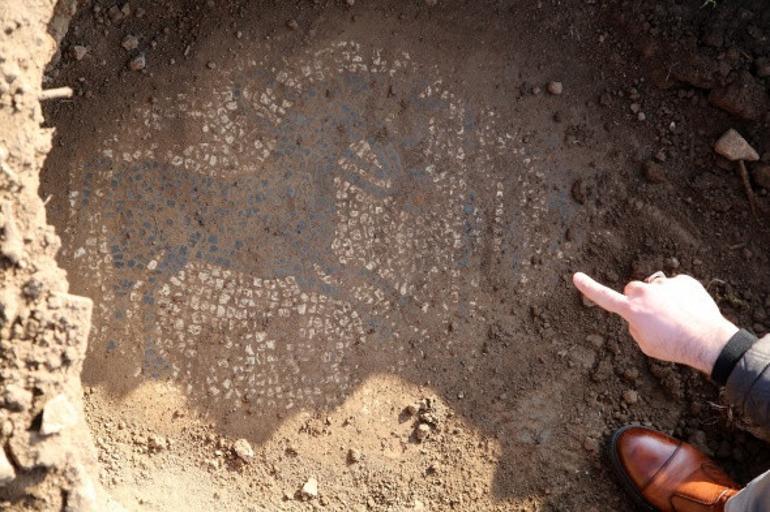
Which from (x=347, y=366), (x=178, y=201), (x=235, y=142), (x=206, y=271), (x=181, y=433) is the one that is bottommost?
(x=181, y=433)

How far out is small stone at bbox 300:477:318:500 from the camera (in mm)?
2848

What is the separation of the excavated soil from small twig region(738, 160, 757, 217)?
0.14 feet

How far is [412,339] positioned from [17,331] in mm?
1453

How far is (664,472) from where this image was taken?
2783 millimetres

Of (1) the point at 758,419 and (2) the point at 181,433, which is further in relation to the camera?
(2) the point at 181,433

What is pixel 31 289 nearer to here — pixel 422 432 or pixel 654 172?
pixel 422 432

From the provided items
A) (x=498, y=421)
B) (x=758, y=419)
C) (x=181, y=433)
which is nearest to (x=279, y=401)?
(x=181, y=433)

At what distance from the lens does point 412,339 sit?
3004 mm

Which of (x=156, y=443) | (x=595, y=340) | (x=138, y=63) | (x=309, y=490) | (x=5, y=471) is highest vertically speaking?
(x=138, y=63)

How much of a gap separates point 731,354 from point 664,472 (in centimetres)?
80

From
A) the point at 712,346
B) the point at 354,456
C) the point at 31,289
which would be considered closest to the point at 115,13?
the point at 31,289

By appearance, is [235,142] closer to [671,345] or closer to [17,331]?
[17,331]

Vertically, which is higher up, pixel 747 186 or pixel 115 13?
pixel 115 13

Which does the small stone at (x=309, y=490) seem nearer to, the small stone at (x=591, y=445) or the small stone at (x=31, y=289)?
the small stone at (x=591, y=445)
